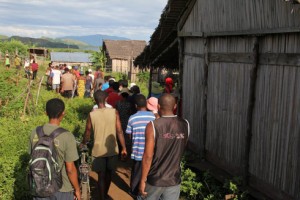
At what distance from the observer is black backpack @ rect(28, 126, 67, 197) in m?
3.96

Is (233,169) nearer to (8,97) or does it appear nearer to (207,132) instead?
(207,132)

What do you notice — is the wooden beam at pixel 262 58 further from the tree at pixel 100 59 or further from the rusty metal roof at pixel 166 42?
the tree at pixel 100 59

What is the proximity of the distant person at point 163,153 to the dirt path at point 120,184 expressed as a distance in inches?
121

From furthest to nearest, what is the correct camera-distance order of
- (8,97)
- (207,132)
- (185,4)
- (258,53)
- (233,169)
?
(8,97) → (185,4) → (207,132) → (233,169) → (258,53)

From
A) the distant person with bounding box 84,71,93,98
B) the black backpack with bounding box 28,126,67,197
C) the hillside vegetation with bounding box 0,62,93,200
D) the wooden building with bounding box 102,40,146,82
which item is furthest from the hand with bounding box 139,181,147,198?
the wooden building with bounding box 102,40,146,82

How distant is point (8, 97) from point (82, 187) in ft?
31.6

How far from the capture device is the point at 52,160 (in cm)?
402

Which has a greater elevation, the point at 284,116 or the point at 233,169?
the point at 284,116

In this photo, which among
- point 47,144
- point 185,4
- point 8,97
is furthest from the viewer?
point 8,97

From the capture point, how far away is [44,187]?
4.02 m

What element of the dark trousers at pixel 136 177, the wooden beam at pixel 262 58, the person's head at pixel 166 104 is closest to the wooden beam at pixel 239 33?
the wooden beam at pixel 262 58

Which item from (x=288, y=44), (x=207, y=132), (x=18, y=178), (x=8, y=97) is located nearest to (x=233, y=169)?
(x=207, y=132)

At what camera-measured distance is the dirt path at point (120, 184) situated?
288 inches

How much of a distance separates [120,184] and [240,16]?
431 centimetres
